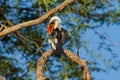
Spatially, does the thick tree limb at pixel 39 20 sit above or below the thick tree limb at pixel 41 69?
above

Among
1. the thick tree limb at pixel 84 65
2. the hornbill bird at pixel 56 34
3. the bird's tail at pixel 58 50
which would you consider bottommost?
the thick tree limb at pixel 84 65

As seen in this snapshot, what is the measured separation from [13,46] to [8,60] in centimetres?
36

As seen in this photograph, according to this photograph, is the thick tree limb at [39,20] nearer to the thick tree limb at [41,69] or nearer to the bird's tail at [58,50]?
the bird's tail at [58,50]

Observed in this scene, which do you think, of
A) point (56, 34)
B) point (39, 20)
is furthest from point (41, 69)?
point (39, 20)

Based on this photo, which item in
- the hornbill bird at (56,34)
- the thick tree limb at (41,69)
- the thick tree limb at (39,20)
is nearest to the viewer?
the thick tree limb at (41,69)

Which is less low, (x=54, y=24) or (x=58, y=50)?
(x=54, y=24)

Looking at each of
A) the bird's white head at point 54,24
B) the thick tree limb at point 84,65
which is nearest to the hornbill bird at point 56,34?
the bird's white head at point 54,24

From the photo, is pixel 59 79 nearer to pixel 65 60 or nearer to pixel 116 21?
pixel 65 60

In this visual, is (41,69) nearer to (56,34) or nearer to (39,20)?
(56,34)

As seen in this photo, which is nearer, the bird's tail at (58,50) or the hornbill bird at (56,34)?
the bird's tail at (58,50)

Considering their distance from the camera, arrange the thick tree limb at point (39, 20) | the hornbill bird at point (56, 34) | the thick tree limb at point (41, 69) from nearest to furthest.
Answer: the thick tree limb at point (41, 69) < the hornbill bird at point (56, 34) < the thick tree limb at point (39, 20)

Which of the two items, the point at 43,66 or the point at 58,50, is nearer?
the point at 43,66

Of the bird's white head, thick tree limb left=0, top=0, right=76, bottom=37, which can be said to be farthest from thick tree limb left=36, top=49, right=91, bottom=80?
thick tree limb left=0, top=0, right=76, bottom=37

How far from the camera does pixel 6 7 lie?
676 cm
